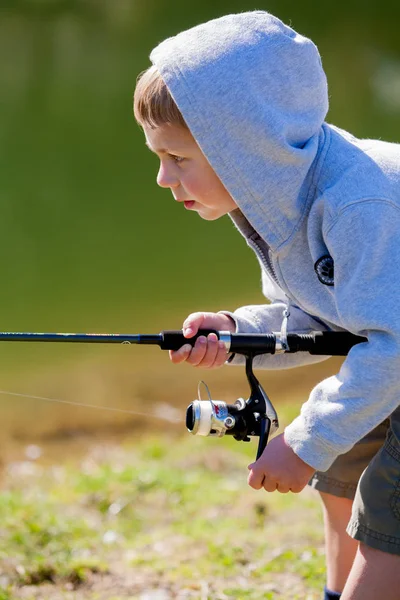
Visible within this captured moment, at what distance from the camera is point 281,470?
1828mm

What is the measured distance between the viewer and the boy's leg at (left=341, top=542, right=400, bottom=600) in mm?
1797

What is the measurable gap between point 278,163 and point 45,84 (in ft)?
34.5

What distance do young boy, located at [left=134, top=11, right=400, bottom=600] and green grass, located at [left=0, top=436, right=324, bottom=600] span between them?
94cm

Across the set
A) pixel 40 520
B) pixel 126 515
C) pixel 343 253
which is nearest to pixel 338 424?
pixel 343 253

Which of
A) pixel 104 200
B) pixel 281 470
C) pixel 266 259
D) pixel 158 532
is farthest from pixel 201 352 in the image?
pixel 104 200

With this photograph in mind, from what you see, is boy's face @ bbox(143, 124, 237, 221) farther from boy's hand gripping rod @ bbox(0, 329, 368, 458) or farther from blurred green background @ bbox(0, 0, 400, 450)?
blurred green background @ bbox(0, 0, 400, 450)

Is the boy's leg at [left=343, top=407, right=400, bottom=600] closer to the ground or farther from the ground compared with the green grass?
farther from the ground

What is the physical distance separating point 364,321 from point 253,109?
0.50 meters

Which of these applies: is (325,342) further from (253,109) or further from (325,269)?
(253,109)

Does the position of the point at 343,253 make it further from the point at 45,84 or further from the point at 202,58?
the point at 45,84

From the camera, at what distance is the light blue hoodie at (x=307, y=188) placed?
67.7 inches

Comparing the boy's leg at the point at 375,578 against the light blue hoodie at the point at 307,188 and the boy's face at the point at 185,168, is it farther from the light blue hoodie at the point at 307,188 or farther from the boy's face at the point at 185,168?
the boy's face at the point at 185,168

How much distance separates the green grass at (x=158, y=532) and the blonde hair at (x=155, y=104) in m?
1.42

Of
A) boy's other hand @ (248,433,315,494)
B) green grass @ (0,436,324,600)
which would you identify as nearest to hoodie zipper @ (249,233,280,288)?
boy's other hand @ (248,433,315,494)
